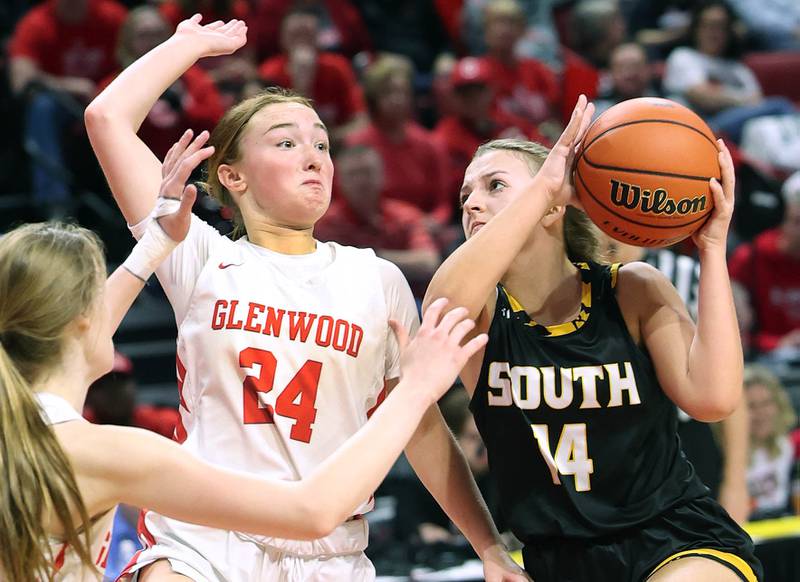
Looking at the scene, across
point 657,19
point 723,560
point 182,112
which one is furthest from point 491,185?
point 657,19

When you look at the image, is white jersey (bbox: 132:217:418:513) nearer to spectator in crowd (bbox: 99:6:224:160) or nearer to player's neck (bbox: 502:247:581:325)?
player's neck (bbox: 502:247:581:325)

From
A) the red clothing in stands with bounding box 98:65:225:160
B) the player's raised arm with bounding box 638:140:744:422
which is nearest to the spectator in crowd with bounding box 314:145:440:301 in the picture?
the red clothing in stands with bounding box 98:65:225:160

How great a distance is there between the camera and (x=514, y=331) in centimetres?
329

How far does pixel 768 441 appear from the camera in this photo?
22.2ft

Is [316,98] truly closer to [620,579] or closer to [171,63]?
[171,63]

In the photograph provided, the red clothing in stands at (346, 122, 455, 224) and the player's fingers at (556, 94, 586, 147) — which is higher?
the player's fingers at (556, 94, 586, 147)

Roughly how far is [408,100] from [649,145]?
522 centimetres

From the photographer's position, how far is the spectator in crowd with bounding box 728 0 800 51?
10.7 meters

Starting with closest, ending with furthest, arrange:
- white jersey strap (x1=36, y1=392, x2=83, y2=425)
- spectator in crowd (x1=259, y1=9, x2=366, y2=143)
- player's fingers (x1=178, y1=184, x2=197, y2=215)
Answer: white jersey strap (x1=36, y1=392, x2=83, y2=425) < player's fingers (x1=178, y1=184, x2=197, y2=215) < spectator in crowd (x1=259, y1=9, x2=366, y2=143)

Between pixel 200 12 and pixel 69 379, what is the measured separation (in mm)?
5804

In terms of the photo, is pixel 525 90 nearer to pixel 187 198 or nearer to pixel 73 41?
pixel 73 41

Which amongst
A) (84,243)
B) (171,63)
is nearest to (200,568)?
(84,243)

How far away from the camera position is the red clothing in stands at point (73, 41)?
8055mm

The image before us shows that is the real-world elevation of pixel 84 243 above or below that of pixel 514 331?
above
